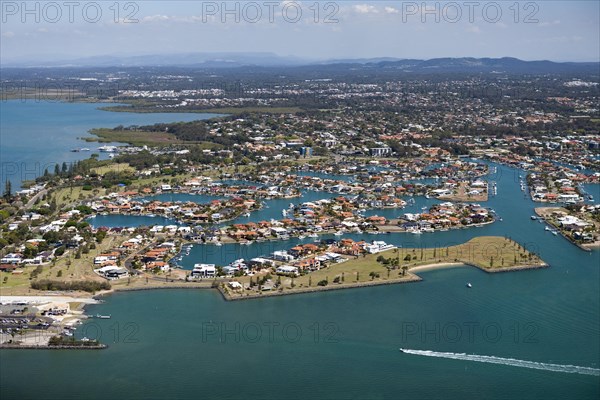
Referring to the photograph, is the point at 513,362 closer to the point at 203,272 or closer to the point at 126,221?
the point at 203,272

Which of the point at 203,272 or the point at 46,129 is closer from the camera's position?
the point at 203,272

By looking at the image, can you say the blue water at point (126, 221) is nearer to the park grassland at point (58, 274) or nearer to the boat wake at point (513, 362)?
the park grassland at point (58, 274)

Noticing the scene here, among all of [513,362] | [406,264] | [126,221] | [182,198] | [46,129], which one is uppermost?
[46,129]

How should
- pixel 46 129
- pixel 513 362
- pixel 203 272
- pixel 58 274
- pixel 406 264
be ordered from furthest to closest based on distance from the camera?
pixel 46 129 < pixel 406 264 < pixel 203 272 < pixel 58 274 < pixel 513 362

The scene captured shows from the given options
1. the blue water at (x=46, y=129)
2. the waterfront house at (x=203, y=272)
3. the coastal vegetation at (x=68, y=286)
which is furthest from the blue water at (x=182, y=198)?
the coastal vegetation at (x=68, y=286)

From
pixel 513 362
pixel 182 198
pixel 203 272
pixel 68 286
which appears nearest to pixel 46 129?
pixel 182 198

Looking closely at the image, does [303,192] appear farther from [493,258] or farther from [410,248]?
[493,258]

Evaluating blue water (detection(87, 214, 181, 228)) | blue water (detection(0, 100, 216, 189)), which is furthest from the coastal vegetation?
blue water (detection(0, 100, 216, 189))
